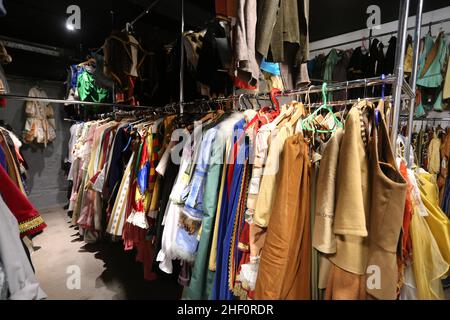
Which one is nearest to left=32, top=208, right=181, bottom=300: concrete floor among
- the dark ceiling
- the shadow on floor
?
the shadow on floor

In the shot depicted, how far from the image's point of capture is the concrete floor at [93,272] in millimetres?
1624

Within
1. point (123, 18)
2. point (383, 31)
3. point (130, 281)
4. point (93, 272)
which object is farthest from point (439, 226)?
point (123, 18)

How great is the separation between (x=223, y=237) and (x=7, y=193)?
2.70ft

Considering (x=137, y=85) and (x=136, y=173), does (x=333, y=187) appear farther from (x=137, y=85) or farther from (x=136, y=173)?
(x=137, y=85)

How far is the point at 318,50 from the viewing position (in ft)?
10.3

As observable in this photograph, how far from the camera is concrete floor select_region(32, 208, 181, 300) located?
1624 mm

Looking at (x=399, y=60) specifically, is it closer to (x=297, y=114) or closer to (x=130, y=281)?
(x=297, y=114)

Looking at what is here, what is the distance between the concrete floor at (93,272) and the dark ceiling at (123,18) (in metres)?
1.97

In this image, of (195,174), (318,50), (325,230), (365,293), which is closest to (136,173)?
(195,174)

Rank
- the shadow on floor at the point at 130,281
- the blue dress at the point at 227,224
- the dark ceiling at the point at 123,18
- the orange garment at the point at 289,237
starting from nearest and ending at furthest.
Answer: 1. the orange garment at the point at 289,237
2. the blue dress at the point at 227,224
3. the shadow on floor at the point at 130,281
4. the dark ceiling at the point at 123,18

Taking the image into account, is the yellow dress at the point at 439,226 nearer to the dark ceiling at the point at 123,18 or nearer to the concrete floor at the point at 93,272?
the concrete floor at the point at 93,272

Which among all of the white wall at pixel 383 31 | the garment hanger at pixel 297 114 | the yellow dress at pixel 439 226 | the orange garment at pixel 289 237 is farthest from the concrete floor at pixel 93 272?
the white wall at pixel 383 31

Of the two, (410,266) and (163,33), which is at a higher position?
(163,33)
